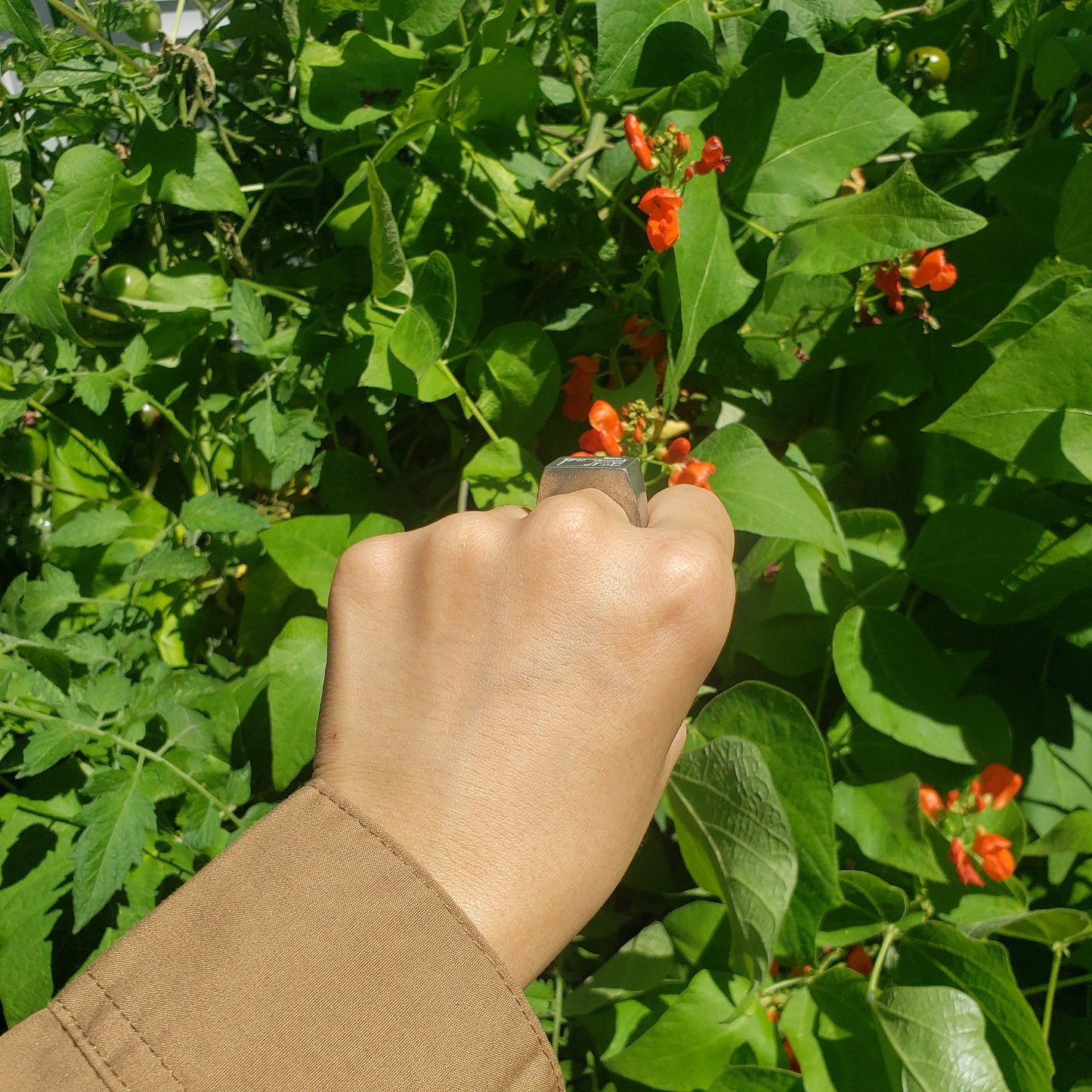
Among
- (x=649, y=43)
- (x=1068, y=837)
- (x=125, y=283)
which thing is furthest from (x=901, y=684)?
(x=125, y=283)

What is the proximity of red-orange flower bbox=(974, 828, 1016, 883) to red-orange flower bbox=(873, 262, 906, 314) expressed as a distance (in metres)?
0.57

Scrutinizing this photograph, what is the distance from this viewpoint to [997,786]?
903mm

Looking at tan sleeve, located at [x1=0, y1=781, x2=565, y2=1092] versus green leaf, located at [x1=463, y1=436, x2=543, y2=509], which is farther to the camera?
green leaf, located at [x1=463, y1=436, x2=543, y2=509]

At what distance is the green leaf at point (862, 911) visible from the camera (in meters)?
0.84

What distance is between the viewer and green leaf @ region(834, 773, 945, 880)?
87 centimetres

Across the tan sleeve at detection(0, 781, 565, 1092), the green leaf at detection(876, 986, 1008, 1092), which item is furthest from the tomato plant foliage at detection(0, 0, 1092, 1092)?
the tan sleeve at detection(0, 781, 565, 1092)

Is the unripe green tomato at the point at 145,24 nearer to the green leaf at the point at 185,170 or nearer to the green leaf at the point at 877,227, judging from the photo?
the green leaf at the point at 185,170

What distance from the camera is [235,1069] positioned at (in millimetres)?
397

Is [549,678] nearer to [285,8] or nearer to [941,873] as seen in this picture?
[941,873]

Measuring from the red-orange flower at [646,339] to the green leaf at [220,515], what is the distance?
0.47 m

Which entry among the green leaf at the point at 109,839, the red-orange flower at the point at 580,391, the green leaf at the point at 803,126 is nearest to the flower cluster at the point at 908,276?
the green leaf at the point at 803,126

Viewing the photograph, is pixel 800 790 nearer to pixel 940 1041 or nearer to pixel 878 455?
pixel 940 1041

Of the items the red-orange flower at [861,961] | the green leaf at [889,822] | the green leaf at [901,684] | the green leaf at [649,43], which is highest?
the green leaf at [649,43]

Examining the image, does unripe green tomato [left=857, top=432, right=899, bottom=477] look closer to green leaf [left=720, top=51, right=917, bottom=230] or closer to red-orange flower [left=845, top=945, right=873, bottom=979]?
green leaf [left=720, top=51, right=917, bottom=230]
